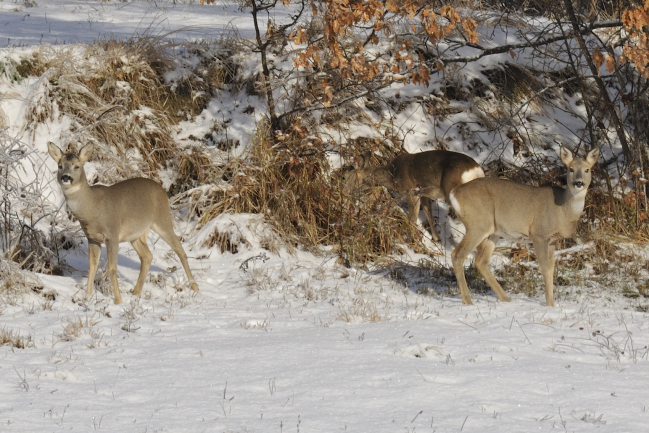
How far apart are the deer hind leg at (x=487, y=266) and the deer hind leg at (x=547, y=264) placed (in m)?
0.40

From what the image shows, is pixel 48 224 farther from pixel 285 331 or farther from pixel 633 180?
pixel 633 180

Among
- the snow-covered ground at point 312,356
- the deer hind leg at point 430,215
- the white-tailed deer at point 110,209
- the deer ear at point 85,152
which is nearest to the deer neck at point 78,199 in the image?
the white-tailed deer at point 110,209

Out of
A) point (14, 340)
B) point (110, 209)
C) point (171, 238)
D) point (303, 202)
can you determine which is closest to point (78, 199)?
point (110, 209)

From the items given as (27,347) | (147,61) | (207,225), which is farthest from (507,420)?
(147,61)

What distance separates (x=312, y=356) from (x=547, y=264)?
10.4 feet

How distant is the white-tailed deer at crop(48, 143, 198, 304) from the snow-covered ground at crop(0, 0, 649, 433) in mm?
360

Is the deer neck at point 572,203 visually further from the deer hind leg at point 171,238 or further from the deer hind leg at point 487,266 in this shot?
the deer hind leg at point 171,238

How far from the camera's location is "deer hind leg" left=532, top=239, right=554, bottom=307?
25.5ft

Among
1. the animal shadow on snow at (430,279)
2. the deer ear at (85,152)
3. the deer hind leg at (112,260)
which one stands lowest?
the animal shadow on snow at (430,279)

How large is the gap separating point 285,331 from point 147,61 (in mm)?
5988

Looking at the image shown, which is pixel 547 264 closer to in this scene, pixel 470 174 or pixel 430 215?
pixel 470 174

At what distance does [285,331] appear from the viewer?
652 centimetres

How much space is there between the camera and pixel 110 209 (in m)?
7.86

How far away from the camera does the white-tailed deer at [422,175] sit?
1001 centimetres
